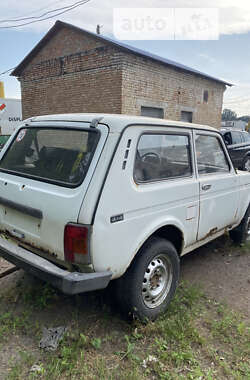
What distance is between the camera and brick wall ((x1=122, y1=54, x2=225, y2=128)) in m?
9.93

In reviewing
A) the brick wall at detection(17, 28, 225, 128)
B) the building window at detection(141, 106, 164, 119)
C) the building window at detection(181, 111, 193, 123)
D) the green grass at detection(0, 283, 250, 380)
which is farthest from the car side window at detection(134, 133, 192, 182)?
the building window at detection(181, 111, 193, 123)

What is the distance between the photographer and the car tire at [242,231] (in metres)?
4.11

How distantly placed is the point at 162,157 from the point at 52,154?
3.29 ft

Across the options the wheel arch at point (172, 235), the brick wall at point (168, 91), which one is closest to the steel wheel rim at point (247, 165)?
the brick wall at point (168, 91)

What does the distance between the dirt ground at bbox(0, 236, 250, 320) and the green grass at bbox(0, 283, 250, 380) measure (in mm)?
240

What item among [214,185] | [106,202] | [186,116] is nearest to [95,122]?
[106,202]

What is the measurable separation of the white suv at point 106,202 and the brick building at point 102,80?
752 cm

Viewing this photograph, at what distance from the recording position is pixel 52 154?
2.50m

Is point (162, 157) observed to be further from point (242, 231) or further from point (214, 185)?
point (242, 231)

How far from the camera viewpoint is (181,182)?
2.71 meters

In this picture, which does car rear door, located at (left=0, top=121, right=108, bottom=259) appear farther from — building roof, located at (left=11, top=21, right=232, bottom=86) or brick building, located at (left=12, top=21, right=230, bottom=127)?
building roof, located at (left=11, top=21, right=232, bottom=86)

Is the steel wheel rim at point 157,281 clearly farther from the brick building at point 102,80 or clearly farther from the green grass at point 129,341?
the brick building at point 102,80

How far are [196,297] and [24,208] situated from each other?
1909 mm

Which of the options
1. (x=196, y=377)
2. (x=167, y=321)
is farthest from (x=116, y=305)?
(x=196, y=377)
